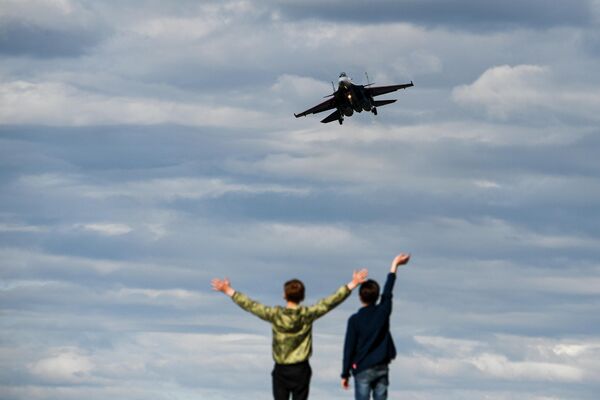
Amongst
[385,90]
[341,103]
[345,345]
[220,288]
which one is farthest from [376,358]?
[385,90]

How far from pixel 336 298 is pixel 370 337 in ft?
3.44

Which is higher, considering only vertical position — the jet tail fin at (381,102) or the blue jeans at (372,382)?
the jet tail fin at (381,102)

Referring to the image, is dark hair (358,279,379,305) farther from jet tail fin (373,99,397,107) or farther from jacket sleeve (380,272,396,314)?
jet tail fin (373,99,397,107)

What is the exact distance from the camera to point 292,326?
13258 millimetres

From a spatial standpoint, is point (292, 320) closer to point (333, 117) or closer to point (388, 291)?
point (388, 291)

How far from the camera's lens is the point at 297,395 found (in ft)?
44.6

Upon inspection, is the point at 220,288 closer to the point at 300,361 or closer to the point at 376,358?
the point at 300,361

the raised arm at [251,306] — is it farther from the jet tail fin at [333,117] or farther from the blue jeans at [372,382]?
the jet tail fin at [333,117]

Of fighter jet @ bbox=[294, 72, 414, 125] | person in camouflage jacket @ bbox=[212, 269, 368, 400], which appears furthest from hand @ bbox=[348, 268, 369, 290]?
fighter jet @ bbox=[294, 72, 414, 125]

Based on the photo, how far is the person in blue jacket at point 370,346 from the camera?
13.7 metres

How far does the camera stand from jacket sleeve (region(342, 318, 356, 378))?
13.7m

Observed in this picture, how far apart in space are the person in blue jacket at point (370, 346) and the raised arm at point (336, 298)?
57cm

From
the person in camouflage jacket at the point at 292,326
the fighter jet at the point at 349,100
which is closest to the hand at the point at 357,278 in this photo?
the person in camouflage jacket at the point at 292,326

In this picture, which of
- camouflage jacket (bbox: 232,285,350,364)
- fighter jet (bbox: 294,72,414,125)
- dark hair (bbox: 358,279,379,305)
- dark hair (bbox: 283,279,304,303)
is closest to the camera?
dark hair (bbox: 283,279,304,303)
